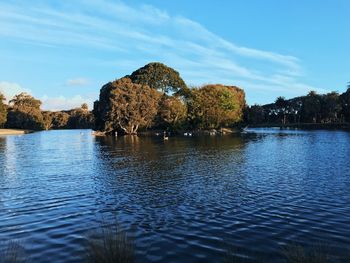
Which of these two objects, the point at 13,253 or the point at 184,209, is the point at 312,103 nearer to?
the point at 184,209

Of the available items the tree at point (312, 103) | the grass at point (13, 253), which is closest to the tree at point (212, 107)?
the tree at point (312, 103)

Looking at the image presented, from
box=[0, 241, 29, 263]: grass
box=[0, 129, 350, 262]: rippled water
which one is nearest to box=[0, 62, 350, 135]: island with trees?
box=[0, 129, 350, 262]: rippled water

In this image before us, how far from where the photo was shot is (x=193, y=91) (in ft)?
448

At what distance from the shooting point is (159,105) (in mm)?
126000

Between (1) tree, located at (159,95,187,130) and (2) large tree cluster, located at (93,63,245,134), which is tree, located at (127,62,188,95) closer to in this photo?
(2) large tree cluster, located at (93,63,245,134)

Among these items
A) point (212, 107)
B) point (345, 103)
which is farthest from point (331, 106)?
point (212, 107)

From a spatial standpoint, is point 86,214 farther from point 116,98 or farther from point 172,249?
point 116,98

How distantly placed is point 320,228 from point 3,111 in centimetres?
16790

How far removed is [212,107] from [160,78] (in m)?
24.0

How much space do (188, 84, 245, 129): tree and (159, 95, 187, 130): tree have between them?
616 cm

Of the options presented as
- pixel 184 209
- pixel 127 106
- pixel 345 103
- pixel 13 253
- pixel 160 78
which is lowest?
pixel 184 209

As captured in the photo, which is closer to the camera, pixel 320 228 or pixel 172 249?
pixel 172 249

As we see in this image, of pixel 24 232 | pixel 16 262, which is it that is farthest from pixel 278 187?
pixel 16 262

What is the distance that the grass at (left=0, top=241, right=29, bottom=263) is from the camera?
11195 millimetres
